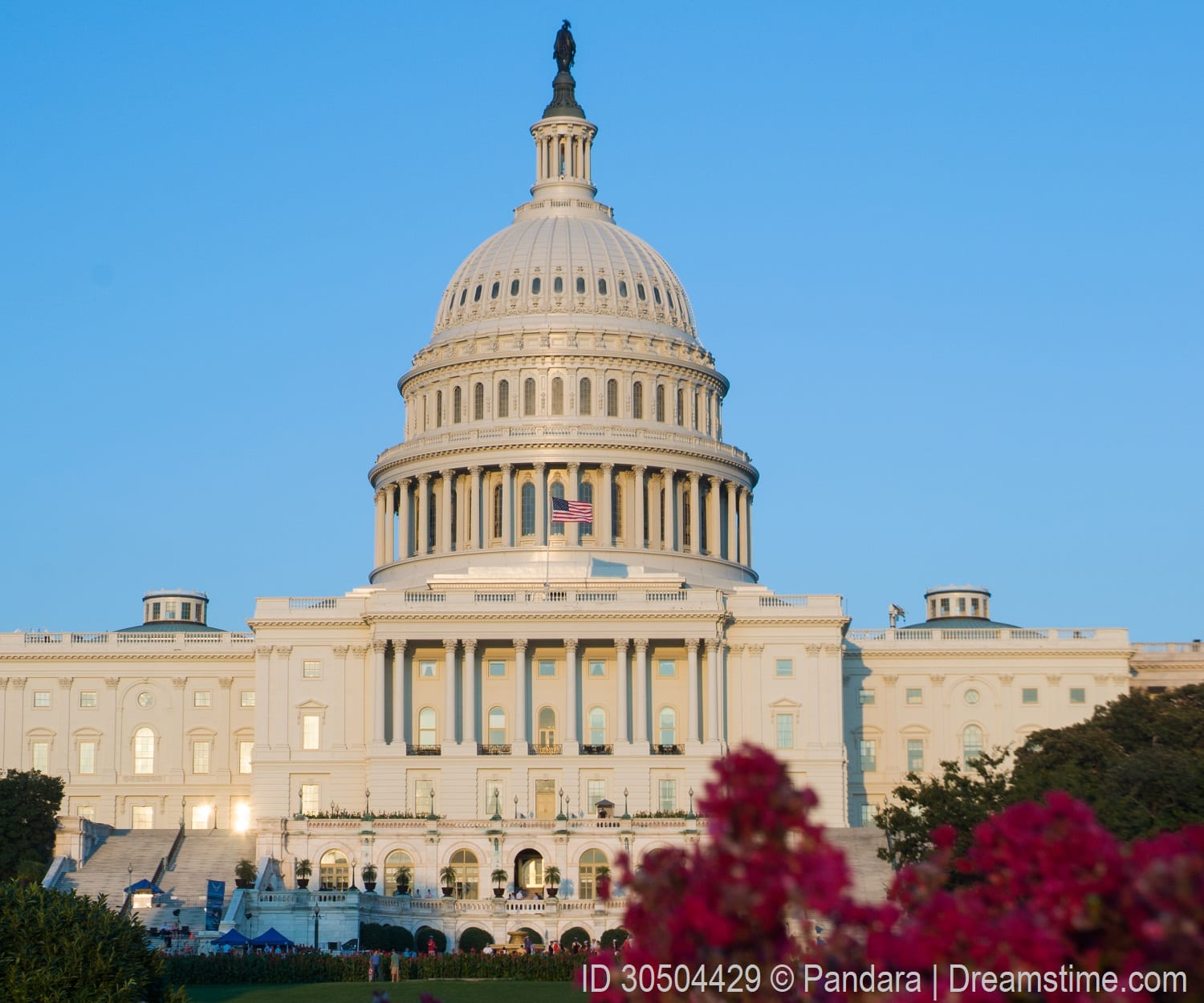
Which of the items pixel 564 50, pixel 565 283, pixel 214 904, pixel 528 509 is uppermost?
pixel 564 50

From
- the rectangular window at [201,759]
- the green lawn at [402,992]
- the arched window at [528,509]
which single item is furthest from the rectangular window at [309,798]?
the green lawn at [402,992]

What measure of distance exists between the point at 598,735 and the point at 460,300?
40.3m

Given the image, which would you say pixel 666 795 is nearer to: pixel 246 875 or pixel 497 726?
pixel 497 726

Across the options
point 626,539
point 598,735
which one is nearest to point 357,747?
point 598,735

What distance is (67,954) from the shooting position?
49094 mm

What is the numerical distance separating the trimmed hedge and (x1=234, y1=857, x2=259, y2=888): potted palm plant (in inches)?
823

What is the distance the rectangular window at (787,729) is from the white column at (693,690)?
535cm

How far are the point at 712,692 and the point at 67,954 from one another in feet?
223

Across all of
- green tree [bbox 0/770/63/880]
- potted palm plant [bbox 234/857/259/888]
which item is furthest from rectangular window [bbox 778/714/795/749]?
green tree [bbox 0/770/63/880]

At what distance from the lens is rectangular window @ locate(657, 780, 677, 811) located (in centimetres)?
11200

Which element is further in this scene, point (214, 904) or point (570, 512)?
point (570, 512)

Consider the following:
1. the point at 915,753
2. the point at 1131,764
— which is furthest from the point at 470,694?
the point at 1131,764

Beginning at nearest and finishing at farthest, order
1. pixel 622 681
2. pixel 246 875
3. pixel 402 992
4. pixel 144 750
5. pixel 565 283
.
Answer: pixel 402 992 → pixel 246 875 → pixel 622 681 → pixel 144 750 → pixel 565 283

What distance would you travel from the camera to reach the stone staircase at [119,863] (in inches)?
3807
